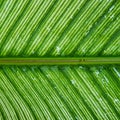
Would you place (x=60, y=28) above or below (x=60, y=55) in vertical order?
above

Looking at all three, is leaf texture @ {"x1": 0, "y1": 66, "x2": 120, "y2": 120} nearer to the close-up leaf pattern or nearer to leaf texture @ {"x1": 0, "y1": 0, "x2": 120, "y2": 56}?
the close-up leaf pattern

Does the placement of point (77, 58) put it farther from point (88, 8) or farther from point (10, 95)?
point (10, 95)

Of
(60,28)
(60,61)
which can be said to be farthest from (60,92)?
(60,28)

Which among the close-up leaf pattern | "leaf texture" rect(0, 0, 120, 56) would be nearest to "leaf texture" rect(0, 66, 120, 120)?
the close-up leaf pattern

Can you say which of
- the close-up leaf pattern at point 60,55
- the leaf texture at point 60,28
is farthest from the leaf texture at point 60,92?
the leaf texture at point 60,28

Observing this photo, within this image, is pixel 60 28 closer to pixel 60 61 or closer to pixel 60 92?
pixel 60 61

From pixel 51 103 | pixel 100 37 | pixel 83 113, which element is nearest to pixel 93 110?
pixel 83 113

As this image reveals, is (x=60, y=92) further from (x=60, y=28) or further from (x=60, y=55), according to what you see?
(x=60, y=28)

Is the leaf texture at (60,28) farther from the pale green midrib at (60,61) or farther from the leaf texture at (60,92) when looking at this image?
the leaf texture at (60,92)

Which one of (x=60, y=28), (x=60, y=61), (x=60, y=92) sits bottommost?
(x=60, y=92)
